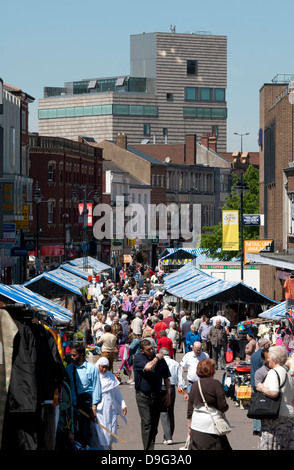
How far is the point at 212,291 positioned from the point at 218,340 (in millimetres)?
5162

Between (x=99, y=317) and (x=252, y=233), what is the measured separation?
4113 cm

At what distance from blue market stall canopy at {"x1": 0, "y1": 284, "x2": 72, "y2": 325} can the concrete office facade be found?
445 ft

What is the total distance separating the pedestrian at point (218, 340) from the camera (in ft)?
86.9

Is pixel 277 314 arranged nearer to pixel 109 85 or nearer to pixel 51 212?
pixel 51 212

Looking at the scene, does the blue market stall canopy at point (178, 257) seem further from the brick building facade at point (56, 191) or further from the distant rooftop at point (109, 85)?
the distant rooftop at point (109, 85)

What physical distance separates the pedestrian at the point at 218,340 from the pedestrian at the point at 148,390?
11.7 meters

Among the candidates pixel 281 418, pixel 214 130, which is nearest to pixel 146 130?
pixel 214 130

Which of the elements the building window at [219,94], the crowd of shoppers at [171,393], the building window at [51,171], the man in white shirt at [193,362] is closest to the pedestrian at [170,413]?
the crowd of shoppers at [171,393]

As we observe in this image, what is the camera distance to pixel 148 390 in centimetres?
1466

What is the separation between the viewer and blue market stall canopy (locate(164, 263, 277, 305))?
3058cm

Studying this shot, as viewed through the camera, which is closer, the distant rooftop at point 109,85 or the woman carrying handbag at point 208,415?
the woman carrying handbag at point 208,415

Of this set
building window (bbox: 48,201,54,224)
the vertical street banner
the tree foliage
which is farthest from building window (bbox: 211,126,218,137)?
the vertical street banner

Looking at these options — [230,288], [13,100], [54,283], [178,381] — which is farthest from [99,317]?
→ [13,100]

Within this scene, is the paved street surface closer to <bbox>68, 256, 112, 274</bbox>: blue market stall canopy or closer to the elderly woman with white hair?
the elderly woman with white hair
